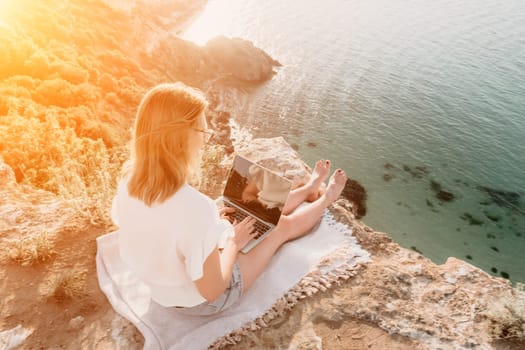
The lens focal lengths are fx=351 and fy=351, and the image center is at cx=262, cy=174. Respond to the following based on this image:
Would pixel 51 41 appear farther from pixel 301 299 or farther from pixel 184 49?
pixel 301 299

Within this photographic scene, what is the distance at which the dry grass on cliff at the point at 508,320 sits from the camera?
4395 mm

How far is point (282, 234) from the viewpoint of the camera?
475 centimetres

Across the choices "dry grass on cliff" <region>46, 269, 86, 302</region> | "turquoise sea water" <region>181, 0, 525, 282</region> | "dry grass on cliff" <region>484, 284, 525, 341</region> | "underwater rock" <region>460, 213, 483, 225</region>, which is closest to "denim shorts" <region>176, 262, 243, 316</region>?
"dry grass on cliff" <region>46, 269, 86, 302</region>

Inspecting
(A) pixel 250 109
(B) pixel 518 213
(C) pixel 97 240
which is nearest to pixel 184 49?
(A) pixel 250 109

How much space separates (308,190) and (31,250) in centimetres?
410

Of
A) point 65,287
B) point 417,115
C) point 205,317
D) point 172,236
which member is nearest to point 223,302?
point 205,317

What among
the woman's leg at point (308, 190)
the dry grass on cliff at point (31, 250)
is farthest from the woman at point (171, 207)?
the woman's leg at point (308, 190)

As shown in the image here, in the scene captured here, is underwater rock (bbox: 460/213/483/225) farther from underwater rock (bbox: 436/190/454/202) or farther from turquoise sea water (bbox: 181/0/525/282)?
underwater rock (bbox: 436/190/454/202)

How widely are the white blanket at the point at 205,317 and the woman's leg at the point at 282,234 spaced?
8.8 inches

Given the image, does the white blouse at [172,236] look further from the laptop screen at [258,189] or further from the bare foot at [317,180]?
the bare foot at [317,180]

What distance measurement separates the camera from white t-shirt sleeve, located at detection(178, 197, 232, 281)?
2795mm

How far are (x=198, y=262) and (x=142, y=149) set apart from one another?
102 centimetres

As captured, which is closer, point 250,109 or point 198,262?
point 198,262

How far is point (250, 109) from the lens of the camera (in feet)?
109
